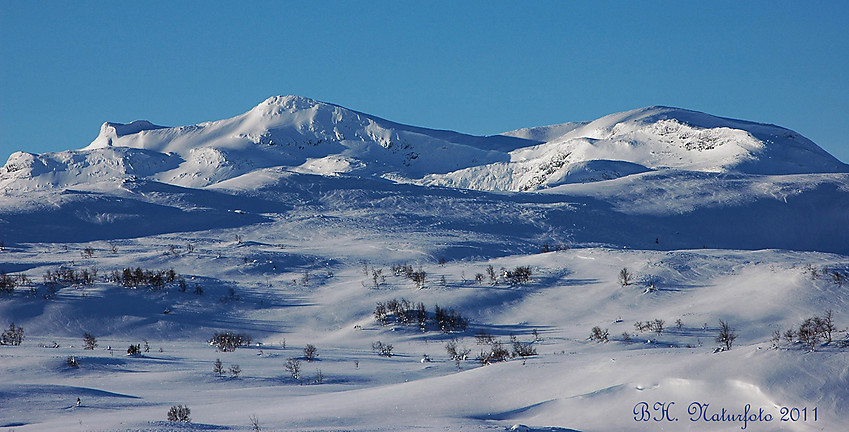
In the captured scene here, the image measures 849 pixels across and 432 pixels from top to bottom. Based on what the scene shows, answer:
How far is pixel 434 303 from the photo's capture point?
78.3 feet

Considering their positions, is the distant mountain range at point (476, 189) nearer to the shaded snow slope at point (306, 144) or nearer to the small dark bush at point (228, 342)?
the shaded snow slope at point (306, 144)

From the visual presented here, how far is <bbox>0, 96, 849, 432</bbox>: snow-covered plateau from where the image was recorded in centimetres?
983

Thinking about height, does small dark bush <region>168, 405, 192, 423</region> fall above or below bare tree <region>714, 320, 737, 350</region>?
above

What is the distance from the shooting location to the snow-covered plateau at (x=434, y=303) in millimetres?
9828

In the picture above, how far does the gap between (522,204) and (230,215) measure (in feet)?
58.7

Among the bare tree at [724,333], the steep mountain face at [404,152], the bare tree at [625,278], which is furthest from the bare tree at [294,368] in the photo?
the steep mountain face at [404,152]

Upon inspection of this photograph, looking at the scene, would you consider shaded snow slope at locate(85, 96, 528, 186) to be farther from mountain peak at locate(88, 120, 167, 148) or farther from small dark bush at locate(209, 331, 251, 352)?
small dark bush at locate(209, 331, 251, 352)

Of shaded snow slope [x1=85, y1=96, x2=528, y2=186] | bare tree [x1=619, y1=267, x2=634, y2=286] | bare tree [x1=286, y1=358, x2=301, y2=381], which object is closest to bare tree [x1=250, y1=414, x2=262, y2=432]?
bare tree [x1=286, y1=358, x2=301, y2=381]

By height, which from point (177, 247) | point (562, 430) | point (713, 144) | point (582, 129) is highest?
point (582, 129)

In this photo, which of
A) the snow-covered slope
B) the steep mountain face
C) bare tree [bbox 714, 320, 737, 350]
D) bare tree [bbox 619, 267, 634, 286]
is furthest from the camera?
the steep mountain face

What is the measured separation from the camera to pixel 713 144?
255ft

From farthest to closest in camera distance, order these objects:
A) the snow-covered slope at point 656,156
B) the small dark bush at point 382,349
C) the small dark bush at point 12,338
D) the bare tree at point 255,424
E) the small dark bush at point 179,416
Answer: the snow-covered slope at point 656,156 < the small dark bush at point 12,338 < the small dark bush at point 382,349 < the small dark bush at point 179,416 < the bare tree at point 255,424

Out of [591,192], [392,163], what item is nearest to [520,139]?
[392,163]

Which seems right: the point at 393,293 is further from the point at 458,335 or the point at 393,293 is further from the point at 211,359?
the point at 211,359
